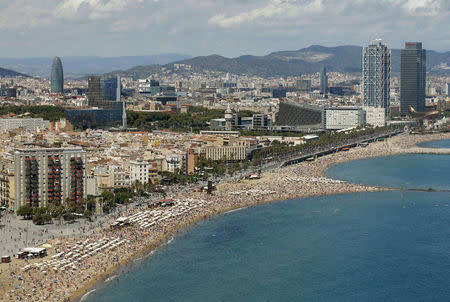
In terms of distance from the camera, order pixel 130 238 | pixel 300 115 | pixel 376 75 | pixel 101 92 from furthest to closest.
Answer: pixel 376 75, pixel 101 92, pixel 300 115, pixel 130 238

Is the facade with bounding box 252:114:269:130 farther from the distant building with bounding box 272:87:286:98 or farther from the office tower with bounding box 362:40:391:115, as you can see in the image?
the distant building with bounding box 272:87:286:98

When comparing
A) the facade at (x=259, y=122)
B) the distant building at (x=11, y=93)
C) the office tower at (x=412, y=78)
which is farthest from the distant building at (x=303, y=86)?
the facade at (x=259, y=122)

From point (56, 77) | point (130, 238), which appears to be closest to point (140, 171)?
point (130, 238)

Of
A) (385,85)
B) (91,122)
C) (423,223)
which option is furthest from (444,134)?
(423,223)

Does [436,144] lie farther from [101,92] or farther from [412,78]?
[101,92]

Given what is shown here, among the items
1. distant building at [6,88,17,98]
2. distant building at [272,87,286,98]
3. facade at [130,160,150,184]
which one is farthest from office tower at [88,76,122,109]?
distant building at [272,87,286,98]

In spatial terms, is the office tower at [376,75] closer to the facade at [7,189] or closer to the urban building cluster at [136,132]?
the urban building cluster at [136,132]

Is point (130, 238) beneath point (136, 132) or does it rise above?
beneath
